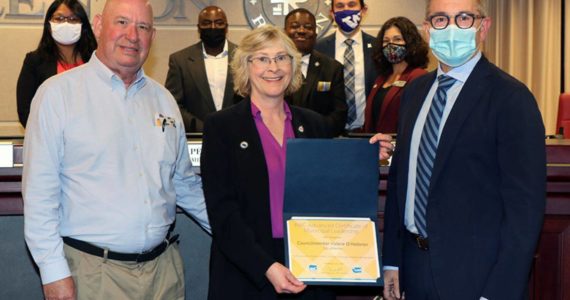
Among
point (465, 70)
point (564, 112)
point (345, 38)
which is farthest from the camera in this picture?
point (564, 112)

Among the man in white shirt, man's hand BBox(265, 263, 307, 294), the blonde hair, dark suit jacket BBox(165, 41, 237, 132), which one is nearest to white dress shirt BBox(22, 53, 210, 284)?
the man in white shirt

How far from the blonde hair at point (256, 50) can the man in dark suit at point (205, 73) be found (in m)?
2.05

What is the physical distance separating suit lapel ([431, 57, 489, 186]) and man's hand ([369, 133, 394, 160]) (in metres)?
0.32

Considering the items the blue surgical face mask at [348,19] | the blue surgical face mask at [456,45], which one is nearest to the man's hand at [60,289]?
the blue surgical face mask at [456,45]

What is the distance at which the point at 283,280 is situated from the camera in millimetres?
2496

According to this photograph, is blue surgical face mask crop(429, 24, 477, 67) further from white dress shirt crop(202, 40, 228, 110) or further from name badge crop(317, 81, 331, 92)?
white dress shirt crop(202, 40, 228, 110)

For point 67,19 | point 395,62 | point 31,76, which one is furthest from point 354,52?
point 31,76

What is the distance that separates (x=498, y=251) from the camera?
2.28 meters

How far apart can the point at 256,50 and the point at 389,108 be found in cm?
209

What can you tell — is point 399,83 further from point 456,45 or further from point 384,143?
point 456,45

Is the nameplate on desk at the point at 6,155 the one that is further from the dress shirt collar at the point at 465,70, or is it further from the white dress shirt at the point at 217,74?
the white dress shirt at the point at 217,74

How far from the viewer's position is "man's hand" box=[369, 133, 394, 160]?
102 inches

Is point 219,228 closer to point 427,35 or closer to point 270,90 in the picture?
point 270,90

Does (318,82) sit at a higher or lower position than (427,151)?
higher
